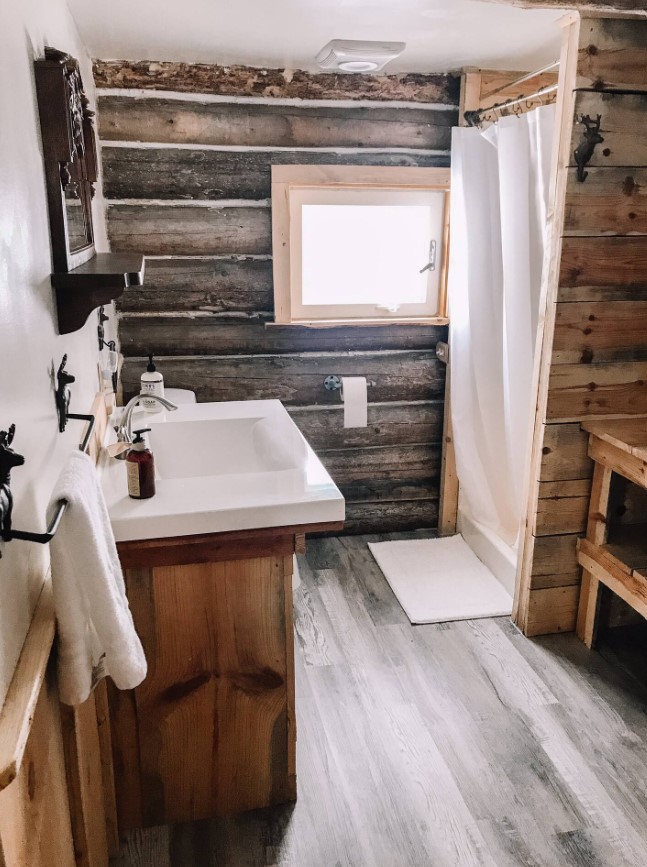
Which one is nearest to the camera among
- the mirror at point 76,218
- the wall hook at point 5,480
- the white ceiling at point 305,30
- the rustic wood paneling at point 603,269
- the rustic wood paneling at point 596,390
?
the wall hook at point 5,480

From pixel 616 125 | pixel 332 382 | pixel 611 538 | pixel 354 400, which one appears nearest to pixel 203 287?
pixel 332 382

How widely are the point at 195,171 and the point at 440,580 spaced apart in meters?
1.96

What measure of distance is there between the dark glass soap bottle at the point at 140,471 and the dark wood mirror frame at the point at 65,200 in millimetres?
296

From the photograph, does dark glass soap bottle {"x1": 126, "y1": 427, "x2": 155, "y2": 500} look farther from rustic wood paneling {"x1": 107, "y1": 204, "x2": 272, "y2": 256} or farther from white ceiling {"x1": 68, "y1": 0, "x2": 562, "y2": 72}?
rustic wood paneling {"x1": 107, "y1": 204, "x2": 272, "y2": 256}

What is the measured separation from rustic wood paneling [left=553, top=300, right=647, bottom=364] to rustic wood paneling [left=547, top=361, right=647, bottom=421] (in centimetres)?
3

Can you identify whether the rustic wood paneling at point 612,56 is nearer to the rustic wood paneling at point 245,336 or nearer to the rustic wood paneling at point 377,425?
the rustic wood paneling at point 245,336

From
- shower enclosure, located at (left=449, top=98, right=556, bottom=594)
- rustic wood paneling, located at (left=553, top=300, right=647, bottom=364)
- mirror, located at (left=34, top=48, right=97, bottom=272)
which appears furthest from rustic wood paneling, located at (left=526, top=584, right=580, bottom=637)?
mirror, located at (left=34, top=48, right=97, bottom=272)

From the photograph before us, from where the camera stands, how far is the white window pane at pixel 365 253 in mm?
2918

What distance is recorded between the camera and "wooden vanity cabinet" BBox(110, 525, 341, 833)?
5.06 ft

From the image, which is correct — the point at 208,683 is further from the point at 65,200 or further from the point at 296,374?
the point at 296,374

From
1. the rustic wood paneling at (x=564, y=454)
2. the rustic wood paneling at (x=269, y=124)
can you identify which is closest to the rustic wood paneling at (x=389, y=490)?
the rustic wood paneling at (x=564, y=454)

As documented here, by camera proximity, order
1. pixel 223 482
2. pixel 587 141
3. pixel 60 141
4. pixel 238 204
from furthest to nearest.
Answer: pixel 238 204
pixel 587 141
pixel 223 482
pixel 60 141

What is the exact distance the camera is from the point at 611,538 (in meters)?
2.40

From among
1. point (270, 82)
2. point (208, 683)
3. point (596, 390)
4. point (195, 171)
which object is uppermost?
point (270, 82)
